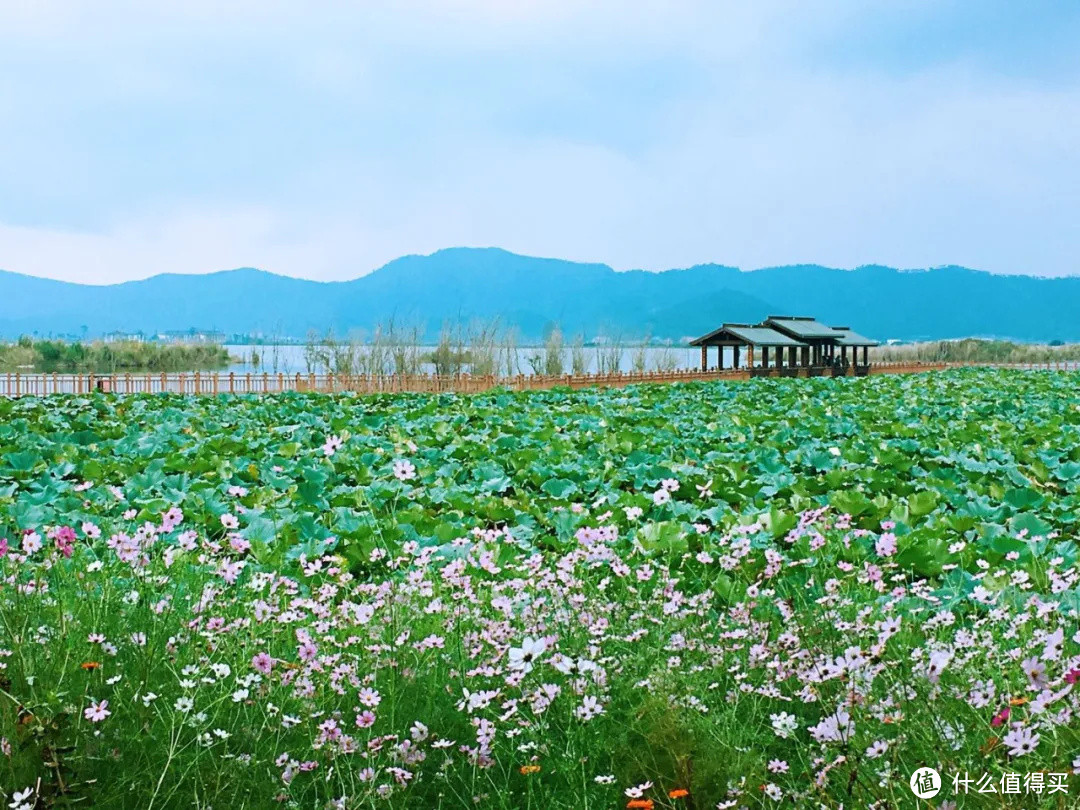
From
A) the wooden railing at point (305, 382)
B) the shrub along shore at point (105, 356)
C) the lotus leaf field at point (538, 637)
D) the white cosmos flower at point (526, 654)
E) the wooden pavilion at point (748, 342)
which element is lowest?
the lotus leaf field at point (538, 637)

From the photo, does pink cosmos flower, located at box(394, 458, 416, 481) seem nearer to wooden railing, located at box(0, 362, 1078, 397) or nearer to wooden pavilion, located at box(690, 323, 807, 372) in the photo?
wooden railing, located at box(0, 362, 1078, 397)

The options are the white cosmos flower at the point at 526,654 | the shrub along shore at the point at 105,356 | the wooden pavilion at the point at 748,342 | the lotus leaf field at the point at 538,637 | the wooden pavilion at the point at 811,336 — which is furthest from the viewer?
the shrub along shore at the point at 105,356

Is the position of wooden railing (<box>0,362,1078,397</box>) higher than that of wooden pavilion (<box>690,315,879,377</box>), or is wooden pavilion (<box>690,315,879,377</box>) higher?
wooden pavilion (<box>690,315,879,377</box>)

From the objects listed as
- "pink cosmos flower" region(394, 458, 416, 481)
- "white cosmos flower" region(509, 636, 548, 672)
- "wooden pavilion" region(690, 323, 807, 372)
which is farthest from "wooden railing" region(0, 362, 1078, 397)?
"white cosmos flower" region(509, 636, 548, 672)

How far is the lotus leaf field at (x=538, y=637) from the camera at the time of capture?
2.50 metres

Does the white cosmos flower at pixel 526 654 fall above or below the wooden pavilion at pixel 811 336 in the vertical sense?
below

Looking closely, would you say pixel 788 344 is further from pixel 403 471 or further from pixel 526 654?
pixel 526 654

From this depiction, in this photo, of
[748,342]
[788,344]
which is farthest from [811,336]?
[748,342]

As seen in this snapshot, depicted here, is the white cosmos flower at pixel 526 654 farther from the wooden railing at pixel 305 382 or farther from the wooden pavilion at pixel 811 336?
the wooden pavilion at pixel 811 336

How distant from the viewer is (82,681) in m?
3.05

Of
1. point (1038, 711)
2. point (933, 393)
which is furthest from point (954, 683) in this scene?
point (933, 393)

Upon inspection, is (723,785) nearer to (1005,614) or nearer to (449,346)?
(1005,614)

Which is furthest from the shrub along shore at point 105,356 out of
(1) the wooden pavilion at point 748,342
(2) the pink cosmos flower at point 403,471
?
(2) the pink cosmos flower at point 403,471

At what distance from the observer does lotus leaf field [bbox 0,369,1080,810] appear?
2504 millimetres
